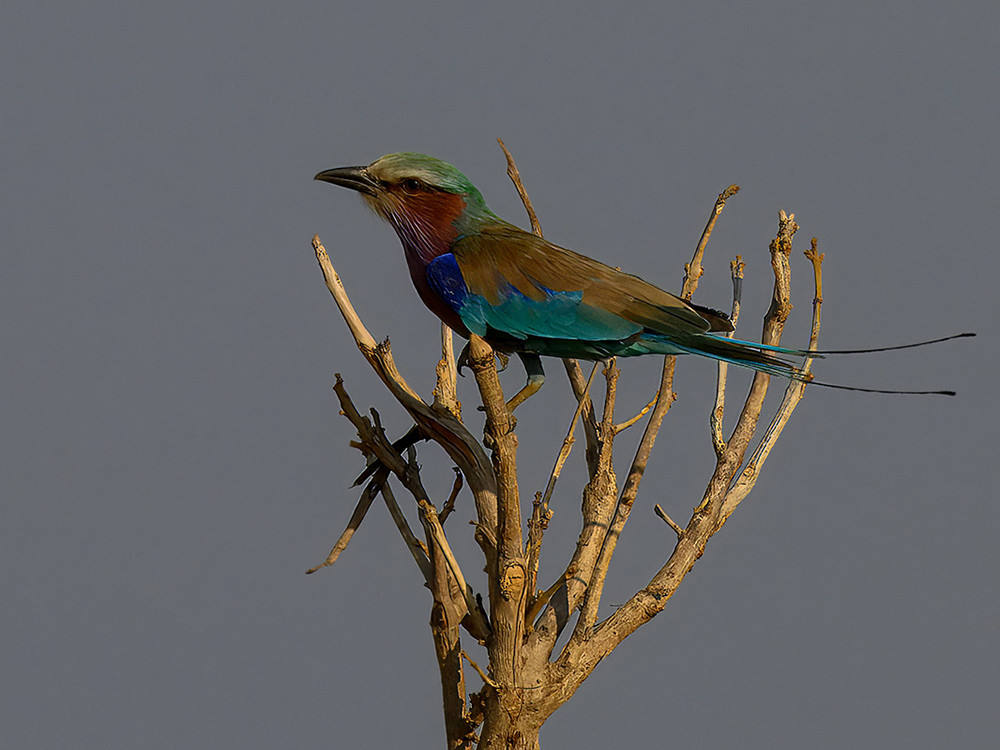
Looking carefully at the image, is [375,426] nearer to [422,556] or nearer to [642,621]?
[422,556]

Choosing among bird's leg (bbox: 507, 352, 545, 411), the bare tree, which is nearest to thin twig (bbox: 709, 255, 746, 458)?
the bare tree

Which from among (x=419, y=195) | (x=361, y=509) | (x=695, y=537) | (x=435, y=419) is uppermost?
(x=419, y=195)

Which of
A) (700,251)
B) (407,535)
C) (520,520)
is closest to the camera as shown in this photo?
(520,520)

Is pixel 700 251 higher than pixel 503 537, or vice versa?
pixel 700 251

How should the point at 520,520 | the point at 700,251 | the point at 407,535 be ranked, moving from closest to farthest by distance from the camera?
1. the point at 520,520
2. the point at 407,535
3. the point at 700,251

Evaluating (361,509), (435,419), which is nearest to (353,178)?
(435,419)

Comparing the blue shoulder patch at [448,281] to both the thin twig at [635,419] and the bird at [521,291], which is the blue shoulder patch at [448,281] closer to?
the bird at [521,291]

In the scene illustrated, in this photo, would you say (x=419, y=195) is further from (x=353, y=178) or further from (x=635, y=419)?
(x=635, y=419)

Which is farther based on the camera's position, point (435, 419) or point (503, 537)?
point (435, 419)

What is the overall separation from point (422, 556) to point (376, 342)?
67 cm

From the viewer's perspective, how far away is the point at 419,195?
3730 mm

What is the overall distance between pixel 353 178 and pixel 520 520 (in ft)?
3.67

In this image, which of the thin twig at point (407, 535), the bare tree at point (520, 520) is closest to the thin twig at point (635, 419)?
the bare tree at point (520, 520)

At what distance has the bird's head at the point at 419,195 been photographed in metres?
3.71
